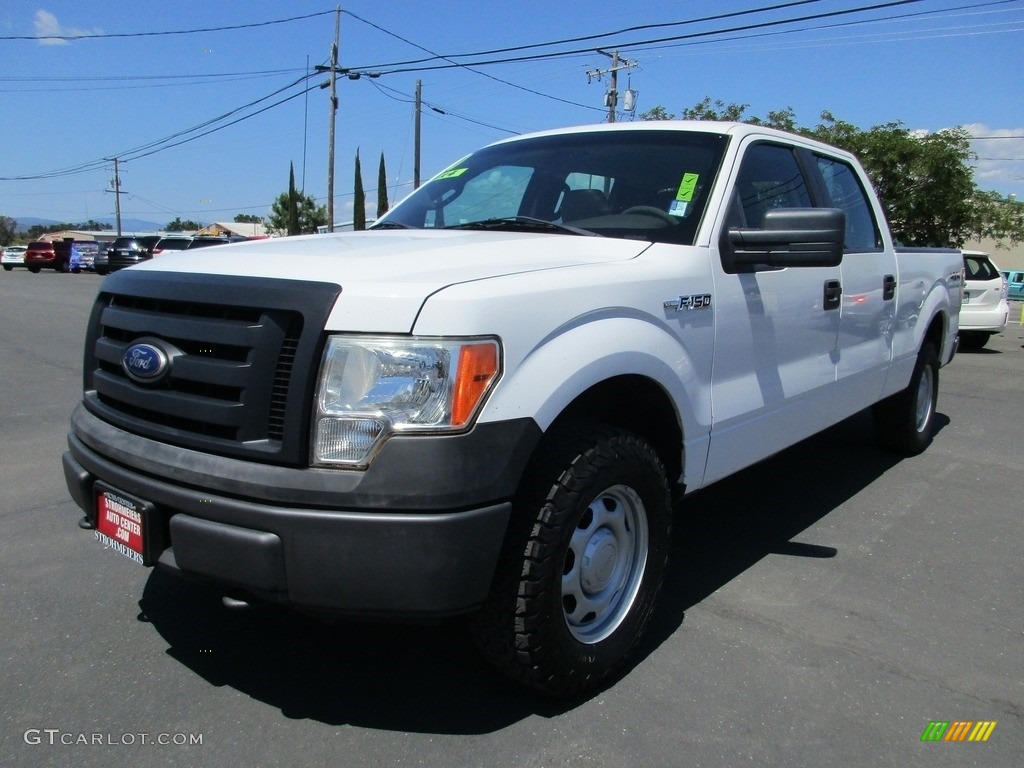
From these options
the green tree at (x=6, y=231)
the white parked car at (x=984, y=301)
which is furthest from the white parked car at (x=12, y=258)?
the green tree at (x=6, y=231)

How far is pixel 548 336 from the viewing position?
2.43m

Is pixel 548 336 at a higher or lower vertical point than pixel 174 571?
higher

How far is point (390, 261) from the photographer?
254 centimetres

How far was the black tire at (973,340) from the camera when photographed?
13779mm

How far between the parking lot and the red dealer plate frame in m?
0.50

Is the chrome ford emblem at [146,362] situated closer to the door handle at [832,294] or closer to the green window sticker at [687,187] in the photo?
the green window sticker at [687,187]

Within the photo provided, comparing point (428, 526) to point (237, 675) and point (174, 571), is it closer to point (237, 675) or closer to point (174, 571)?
point (174, 571)

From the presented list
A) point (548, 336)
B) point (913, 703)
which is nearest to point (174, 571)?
point (548, 336)

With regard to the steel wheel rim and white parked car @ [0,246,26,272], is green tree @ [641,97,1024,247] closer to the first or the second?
the steel wheel rim

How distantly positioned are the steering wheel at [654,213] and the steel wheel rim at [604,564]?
1137 millimetres

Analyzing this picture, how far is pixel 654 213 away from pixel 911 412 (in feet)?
11.0

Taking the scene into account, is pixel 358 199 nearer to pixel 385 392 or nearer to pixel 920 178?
pixel 920 178

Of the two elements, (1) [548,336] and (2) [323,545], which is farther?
(1) [548,336]

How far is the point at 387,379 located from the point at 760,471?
3924 millimetres
